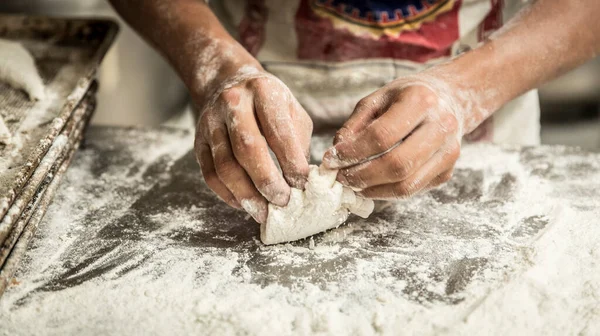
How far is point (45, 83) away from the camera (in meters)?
1.51

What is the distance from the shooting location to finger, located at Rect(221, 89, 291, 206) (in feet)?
3.76

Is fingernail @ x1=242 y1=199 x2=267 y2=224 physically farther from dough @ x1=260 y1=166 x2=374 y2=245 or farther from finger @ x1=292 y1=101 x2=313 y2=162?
finger @ x1=292 y1=101 x2=313 y2=162

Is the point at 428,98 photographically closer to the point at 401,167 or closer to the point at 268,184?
the point at 401,167

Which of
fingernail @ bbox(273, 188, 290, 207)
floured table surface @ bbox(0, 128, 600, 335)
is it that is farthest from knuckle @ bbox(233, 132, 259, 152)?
floured table surface @ bbox(0, 128, 600, 335)

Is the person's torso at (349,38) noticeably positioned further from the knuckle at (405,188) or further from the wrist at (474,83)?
the knuckle at (405,188)

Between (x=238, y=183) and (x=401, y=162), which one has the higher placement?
(x=401, y=162)

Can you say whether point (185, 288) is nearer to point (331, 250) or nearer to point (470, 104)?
point (331, 250)

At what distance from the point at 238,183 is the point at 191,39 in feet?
1.61

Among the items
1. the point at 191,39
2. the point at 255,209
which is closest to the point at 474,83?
the point at 255,209

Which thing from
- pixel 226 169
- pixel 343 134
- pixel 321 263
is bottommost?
pixel 321 263

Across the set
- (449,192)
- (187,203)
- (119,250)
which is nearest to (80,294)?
(119,250)

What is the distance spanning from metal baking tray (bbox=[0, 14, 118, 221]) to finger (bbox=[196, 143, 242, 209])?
12.5 inches

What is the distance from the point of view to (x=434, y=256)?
117 cm

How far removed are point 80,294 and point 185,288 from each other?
19 centimetres
